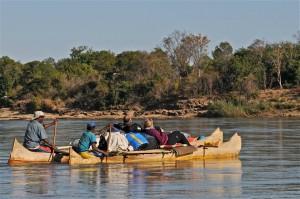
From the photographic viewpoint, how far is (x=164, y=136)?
24.7 metres

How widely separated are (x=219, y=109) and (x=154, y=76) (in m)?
18.2

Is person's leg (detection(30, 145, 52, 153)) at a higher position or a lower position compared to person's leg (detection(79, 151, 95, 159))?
higher

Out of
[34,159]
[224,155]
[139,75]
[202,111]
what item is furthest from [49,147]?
[139,75]

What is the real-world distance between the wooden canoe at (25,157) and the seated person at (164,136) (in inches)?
99.1

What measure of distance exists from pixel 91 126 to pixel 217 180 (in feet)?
16.3

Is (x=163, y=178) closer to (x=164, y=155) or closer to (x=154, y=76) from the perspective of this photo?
(x=164, y=155)

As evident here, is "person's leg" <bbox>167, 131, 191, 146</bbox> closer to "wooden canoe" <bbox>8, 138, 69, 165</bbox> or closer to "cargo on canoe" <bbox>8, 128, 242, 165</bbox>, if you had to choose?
"cargo on canoe" <bbox>8, 128, 242, 165</bbox>

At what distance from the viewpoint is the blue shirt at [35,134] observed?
2347cm

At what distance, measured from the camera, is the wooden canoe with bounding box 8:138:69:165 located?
909 inches

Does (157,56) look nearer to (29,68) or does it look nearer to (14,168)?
(29,68)

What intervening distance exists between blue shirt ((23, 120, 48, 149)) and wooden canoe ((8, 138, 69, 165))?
1.30ft

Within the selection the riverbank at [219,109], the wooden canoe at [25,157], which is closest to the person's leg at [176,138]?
the wooden canoe at [25,157]

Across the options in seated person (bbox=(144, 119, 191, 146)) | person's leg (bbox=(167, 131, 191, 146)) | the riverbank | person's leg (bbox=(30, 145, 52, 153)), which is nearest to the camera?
person's leg (bbox=(30, 145, 52, 153))

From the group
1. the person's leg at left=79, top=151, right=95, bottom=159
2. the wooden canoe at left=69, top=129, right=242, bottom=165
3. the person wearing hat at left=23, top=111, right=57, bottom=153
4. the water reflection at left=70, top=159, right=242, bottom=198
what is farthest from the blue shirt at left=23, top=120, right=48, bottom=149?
the water reflection at left=70, top=159, right=242, bottom=198
